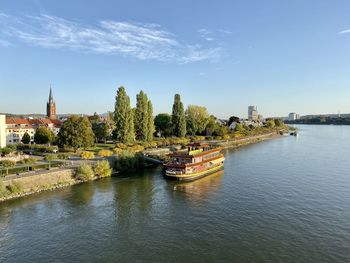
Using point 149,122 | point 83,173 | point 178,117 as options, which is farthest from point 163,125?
point 83,173

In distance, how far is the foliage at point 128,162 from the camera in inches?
2126

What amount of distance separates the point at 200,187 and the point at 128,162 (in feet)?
54.7

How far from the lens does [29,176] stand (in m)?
40.4

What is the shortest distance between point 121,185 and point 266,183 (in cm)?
2284

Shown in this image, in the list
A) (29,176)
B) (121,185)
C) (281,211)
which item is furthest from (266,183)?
(29,176)

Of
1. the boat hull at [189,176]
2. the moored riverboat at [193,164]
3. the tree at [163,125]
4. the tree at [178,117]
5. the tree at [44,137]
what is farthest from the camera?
the tree at [163,125]

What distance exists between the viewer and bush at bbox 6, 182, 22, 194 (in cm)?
3681

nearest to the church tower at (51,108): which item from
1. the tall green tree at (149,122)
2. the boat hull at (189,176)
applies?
the tall green tree at (149,122)

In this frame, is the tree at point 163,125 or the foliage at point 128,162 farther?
the tree at point 163,125

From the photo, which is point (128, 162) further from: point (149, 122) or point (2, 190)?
point (149, 122)

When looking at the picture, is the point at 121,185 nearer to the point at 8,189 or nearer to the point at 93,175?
the point at 93,175

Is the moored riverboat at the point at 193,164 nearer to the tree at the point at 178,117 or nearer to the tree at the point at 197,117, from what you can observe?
the tree at the point at 178,117

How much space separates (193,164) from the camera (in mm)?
50406

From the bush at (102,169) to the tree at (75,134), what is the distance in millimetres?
14914
